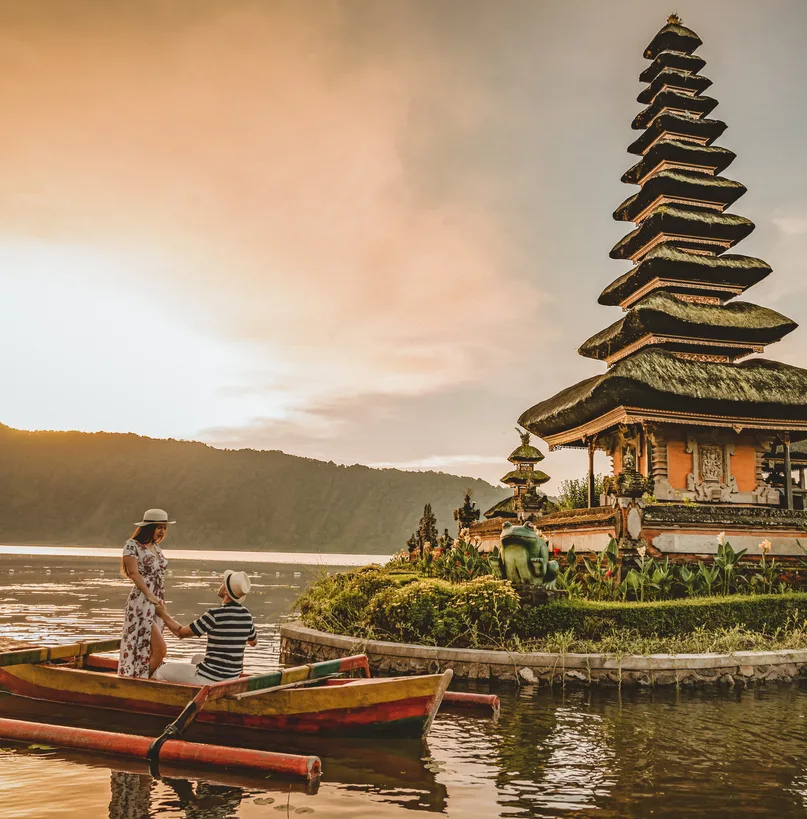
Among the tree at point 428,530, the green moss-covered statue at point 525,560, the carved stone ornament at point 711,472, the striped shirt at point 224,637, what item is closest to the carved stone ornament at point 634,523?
the green moss-covered statue at point 525,560

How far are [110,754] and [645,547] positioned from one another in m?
12.6

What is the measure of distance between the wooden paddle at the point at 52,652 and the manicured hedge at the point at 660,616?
670 cm

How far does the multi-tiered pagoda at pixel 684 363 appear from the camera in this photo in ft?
72.9

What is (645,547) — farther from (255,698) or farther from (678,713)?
(255,698)

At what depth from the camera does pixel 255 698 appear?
8.23m

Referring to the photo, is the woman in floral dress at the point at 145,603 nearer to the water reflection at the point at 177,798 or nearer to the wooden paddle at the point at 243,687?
the wooden paddle at the point at 243,687

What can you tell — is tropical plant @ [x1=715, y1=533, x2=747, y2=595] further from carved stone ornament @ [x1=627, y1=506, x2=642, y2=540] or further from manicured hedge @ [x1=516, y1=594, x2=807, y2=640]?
carved stone ornament @ [x1=627, y1=506, x2=642, y2=540]

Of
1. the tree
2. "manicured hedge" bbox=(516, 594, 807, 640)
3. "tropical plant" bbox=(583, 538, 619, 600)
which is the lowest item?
"manicured hedge" bbox=(516, 594, 807, 640)

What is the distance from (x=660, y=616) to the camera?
45.0 ft

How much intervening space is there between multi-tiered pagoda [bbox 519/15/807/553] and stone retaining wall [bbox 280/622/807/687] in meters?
5.07

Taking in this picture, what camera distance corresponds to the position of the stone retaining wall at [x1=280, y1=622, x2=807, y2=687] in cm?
1221

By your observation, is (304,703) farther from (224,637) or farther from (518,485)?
(518,485)

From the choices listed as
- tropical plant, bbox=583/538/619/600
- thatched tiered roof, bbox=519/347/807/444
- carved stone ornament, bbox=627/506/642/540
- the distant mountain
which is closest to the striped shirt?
tropical plant, bbox=583/538/619/600

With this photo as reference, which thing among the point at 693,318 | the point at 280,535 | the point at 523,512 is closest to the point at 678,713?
the point at 523,512
